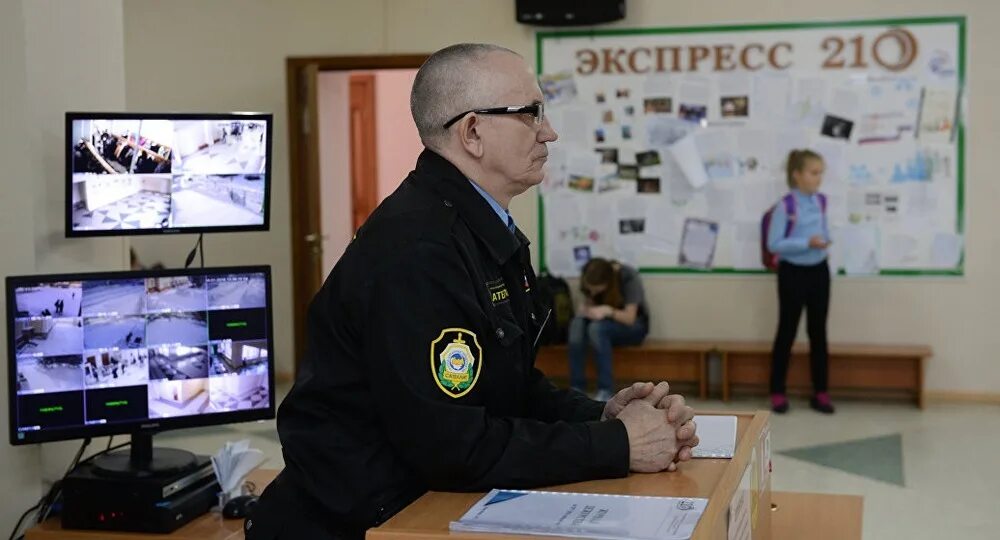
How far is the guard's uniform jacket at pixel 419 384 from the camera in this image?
1.77 m

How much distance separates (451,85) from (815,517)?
1.52 meters

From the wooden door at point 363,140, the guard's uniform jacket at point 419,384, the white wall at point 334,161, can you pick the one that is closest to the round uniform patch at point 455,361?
the guard's uniform jacket at point 419,384

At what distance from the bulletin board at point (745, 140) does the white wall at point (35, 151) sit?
455 cm

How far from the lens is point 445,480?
1.79 m

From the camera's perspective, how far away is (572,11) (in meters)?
7.57

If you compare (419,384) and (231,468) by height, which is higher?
(419,384)

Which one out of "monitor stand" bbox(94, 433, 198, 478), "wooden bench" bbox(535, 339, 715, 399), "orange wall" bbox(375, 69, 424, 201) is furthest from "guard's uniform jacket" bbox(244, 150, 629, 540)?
"orange wall" bbox(375, 69, 424, 201)

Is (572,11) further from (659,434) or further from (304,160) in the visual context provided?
(659,434)

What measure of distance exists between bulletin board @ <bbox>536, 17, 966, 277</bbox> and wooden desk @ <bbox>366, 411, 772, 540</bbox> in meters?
5.74

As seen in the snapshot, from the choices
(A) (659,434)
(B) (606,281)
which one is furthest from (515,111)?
(B) (606,281)

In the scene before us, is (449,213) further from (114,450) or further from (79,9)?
(79,9)

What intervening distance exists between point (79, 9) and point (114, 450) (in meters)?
1.27

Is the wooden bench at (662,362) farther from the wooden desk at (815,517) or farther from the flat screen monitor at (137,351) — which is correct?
the flat screen monitor at (137,351)

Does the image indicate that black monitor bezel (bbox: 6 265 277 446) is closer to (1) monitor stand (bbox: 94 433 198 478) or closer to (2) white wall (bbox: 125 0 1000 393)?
(1) monitor stand (bbox: 94 433 198 478)
